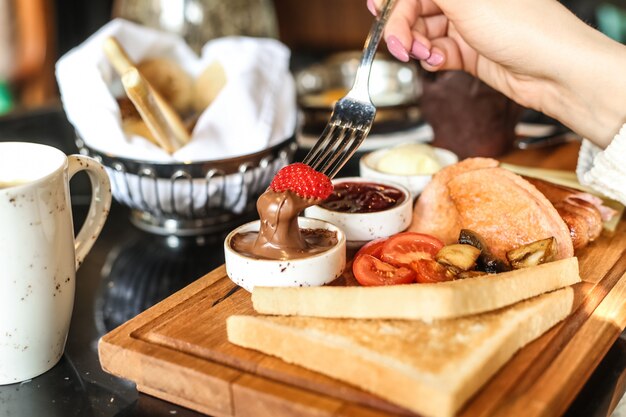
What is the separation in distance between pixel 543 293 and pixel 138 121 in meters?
1.26

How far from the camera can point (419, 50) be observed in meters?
2.11

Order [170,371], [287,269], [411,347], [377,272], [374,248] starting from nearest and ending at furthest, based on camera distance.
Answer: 1. [411,347]
2. [170,371]
3. [287,269]
4. [377,272]
5. [374,248]

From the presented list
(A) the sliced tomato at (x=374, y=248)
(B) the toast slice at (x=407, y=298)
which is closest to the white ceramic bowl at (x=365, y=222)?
(A) the sliced tomato at (x=374, y=248)

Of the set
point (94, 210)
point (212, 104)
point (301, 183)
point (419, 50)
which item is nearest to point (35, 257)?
point (94, 210)

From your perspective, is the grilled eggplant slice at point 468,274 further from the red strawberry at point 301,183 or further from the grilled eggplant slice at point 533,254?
the red strawberry at point 301,183

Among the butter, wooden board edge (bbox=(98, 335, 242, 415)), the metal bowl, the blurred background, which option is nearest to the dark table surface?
wooden board edge (bbox=(98, 335, 242, 415))

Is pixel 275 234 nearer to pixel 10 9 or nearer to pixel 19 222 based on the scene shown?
pixel 19 222

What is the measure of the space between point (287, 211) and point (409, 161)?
71cm

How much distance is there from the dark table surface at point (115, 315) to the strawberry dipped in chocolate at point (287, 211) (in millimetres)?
370

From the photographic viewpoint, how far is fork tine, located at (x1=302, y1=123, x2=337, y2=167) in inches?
71.7

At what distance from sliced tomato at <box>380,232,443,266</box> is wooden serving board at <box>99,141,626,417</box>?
0.33m

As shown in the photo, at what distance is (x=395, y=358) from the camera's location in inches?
48.3

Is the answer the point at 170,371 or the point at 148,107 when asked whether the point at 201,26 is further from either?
the point at 170,371

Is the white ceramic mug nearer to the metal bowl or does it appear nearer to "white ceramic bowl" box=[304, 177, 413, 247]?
"white ceramic bowl" box=[304, 177, 413, 247]
